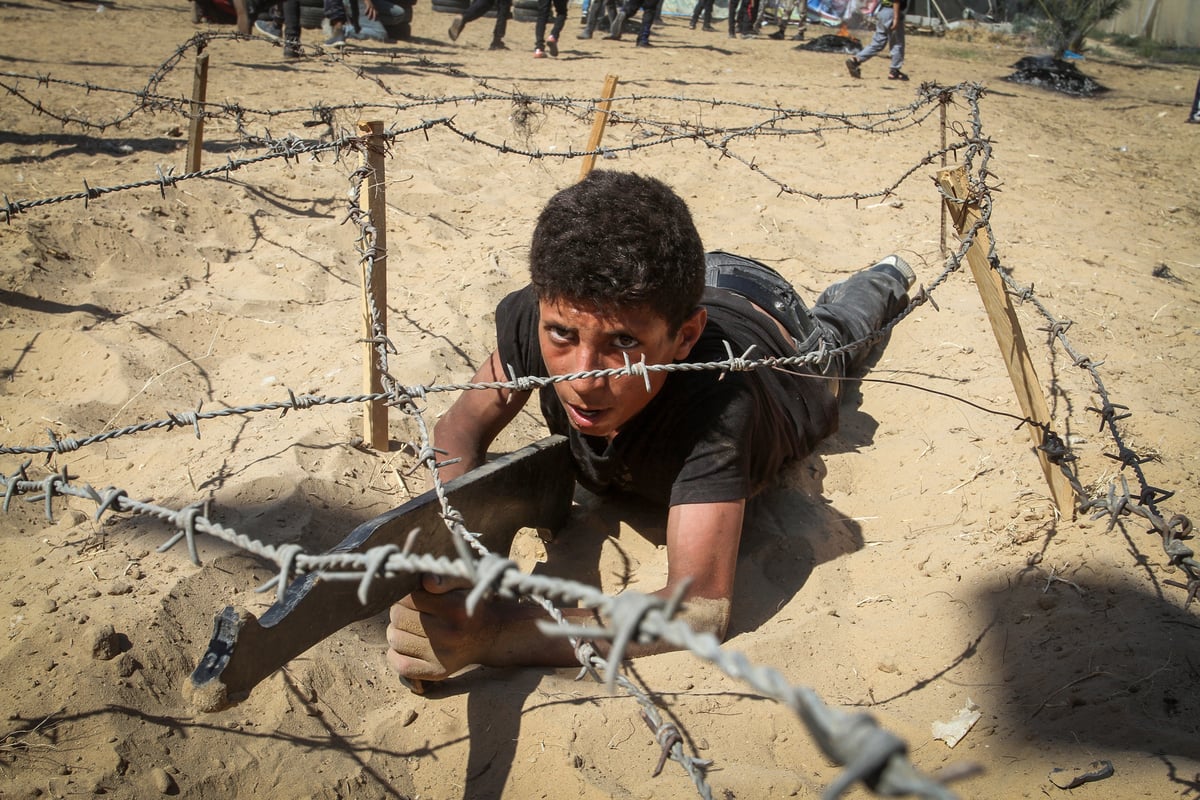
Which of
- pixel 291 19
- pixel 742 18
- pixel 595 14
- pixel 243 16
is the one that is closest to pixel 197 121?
pixel 291 19

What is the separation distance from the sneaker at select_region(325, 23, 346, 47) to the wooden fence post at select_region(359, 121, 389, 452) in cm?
828

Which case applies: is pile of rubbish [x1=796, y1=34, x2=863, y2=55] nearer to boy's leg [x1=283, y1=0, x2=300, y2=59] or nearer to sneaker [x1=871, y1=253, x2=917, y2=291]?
boy's leg [x1=283, y1=0, x2=300, y2=59]

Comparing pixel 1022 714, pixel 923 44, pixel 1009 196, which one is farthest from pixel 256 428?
pixel 923 44

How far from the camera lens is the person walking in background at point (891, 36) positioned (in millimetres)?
10953

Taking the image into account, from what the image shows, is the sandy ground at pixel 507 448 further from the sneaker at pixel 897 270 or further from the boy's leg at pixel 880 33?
the boy's leg at pixel 880 33

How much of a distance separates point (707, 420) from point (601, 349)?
0.38 meters

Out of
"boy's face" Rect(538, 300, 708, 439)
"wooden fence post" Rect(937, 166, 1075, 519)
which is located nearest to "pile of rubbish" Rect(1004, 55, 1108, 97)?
"wooden fence post" Rect(937, 166, 1075, 519)

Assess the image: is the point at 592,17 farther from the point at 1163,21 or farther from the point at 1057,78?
the point at 1163,21

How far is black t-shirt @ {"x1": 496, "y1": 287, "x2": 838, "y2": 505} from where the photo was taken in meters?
2.08

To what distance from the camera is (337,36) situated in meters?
10.2

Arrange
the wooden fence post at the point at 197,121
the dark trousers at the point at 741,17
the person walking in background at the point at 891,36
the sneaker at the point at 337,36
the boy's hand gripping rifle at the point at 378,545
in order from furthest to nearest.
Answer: the dark trousers at the point at 741,17
the person walking in background at the point at 891,36
the sneaker at the point at 337,36
the wooden fence post at the point at 197,121
the boy's hand gripping rifle at the point at 378,545

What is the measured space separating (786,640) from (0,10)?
12189mm

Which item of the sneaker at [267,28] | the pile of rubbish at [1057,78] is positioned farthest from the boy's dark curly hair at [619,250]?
the pile of rubbish at [1057,78]

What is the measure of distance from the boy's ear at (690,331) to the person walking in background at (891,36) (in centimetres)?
1032
